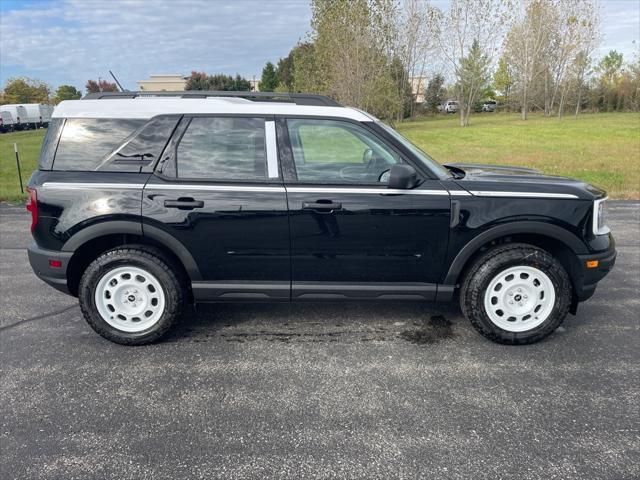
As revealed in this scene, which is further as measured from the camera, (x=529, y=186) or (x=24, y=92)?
(x=24, y=92)

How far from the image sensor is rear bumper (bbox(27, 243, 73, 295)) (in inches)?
145

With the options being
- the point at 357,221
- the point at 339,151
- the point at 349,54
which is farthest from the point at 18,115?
the point at 357,221

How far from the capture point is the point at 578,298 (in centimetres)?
378

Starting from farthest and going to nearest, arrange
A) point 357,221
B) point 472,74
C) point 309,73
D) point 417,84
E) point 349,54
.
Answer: point 417,84 < point 472,74 < point 309,73 < point 349,54 < point 357,221

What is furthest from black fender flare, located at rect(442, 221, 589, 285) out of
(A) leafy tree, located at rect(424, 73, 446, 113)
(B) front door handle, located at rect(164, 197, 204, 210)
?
(A) leafy tree, located at rect(424, 73, 446, 113)

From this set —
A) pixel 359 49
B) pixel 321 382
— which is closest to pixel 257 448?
pixel 321 382

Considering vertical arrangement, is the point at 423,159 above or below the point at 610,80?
below

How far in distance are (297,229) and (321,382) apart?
112cm

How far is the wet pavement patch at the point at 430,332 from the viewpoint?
12.7ft

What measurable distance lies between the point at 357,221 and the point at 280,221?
57 centimetres

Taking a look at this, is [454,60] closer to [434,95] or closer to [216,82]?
[434,95]

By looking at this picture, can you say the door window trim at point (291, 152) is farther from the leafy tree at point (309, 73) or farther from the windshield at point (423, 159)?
the leafy tree at point (309, 73)

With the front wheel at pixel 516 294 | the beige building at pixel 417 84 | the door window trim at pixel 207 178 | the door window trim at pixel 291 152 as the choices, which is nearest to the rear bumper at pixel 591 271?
the front wheel at pixel 516 294

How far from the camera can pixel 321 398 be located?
306 cm
